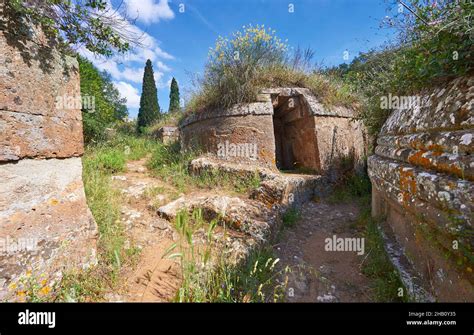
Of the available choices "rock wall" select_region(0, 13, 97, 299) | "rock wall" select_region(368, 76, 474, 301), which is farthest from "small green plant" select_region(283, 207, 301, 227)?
"rock wall" select_region(0, 13, 97, 299)

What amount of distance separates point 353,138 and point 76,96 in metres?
6.29

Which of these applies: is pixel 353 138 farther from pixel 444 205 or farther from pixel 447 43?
pixel 444 205

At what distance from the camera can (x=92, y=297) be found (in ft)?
6.16

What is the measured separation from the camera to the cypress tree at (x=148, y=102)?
16812mm

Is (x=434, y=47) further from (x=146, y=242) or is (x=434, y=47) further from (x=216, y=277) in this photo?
(x=146, y=242)

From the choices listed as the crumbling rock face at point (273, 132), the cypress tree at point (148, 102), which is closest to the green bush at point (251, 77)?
the crumbling rock face at point (273, 132)

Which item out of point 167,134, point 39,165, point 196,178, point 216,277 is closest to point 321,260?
→ point 216,277

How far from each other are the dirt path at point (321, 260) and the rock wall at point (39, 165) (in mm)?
2286

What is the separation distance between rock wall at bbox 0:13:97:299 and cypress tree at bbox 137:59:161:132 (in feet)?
50.2

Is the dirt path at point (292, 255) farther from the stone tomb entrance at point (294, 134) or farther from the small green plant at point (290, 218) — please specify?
the stone tomb entrance at point (294, 134)

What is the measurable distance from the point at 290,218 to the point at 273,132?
7.29ft

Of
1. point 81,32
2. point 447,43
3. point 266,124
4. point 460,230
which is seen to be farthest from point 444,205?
point 266,124

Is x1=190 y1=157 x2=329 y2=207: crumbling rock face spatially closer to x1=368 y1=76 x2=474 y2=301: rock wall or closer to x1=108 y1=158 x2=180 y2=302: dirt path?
x1=108 y1=158 x2=180 y2=302: dirt path

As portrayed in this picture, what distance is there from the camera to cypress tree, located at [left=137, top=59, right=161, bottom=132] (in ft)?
Answer: 55.2
